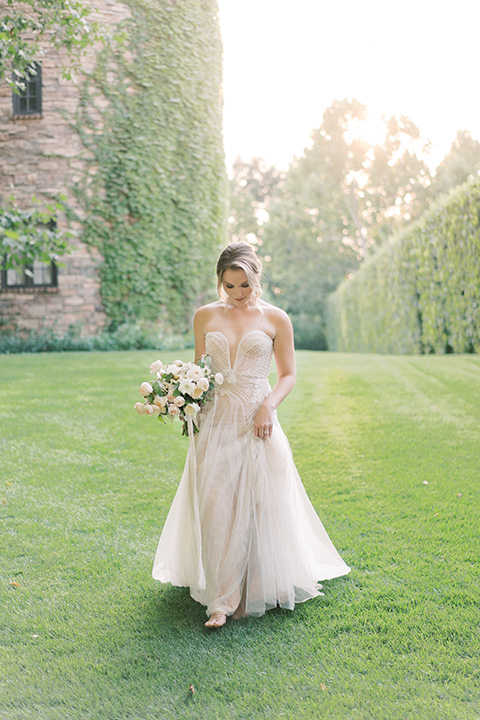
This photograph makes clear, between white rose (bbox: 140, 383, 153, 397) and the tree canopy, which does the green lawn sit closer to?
white rose (bbox: 140, 383, 153, 397)

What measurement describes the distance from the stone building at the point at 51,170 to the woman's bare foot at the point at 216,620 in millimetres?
11306

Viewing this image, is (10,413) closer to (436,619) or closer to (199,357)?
(199,357)

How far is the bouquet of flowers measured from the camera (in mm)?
3160

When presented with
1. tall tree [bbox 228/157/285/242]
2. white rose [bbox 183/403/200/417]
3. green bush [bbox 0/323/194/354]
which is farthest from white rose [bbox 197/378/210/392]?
tall tree [bbox 228/157/285/242]

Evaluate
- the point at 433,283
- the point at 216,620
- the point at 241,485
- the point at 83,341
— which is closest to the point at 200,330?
the point at 241,485

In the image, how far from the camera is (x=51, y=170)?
13648 mm

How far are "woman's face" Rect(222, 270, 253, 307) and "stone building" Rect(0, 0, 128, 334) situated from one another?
10.9 metres

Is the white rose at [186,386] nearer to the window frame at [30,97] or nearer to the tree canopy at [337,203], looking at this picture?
the window frame at [30,97]

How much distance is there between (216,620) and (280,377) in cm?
134

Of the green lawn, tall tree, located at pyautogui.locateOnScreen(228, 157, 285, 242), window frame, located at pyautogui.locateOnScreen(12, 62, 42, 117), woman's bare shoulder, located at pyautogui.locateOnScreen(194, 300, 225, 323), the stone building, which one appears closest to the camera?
the green lawn

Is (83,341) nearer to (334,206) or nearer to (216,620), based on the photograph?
(216,620)

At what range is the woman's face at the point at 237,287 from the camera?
3309mm

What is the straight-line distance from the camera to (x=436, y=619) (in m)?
3.11

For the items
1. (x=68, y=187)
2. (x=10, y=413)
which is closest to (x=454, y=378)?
(x=10, y=413)
